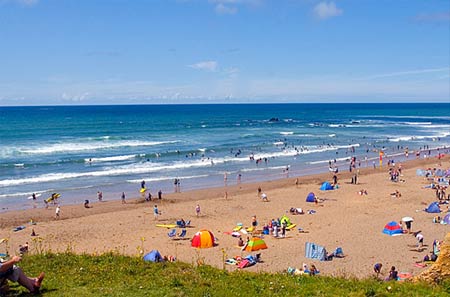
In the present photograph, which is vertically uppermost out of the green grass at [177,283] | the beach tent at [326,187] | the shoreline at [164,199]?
the green grass at [177,283]

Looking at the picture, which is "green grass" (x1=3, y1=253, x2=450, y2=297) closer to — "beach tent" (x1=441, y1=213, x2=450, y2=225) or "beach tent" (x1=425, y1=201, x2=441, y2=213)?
"beach tent" (x1=441, y1=213, x2=450, y2=225)

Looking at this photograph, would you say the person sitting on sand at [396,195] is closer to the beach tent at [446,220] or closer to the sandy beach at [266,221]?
the sandy beach at [266,221]

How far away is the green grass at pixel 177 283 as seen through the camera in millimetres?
8938

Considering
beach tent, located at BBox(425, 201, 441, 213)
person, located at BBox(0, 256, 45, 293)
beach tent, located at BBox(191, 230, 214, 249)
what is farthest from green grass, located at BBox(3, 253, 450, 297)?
beach tent, located at BBox(425, 201, 441, 213)

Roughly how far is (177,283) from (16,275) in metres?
2.96

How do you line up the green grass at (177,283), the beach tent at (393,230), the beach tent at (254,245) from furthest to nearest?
the beach tent at (393,230) < the beach tent at (254,245) < the green grass at (177,283)

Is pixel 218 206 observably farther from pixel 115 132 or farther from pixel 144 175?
pixel 115 132

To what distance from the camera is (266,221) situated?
83.6ft

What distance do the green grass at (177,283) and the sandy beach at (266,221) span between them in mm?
6725

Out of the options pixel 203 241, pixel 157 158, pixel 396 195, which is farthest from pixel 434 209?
pixel 157 158

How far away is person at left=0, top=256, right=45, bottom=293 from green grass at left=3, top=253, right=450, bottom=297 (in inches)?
8.3

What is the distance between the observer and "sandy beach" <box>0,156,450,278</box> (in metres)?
18.9

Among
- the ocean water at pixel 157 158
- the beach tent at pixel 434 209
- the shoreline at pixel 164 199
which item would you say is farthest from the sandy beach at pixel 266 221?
the ocean water at pixel 157 158

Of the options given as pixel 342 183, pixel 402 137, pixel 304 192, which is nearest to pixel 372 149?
pixel 402 137
